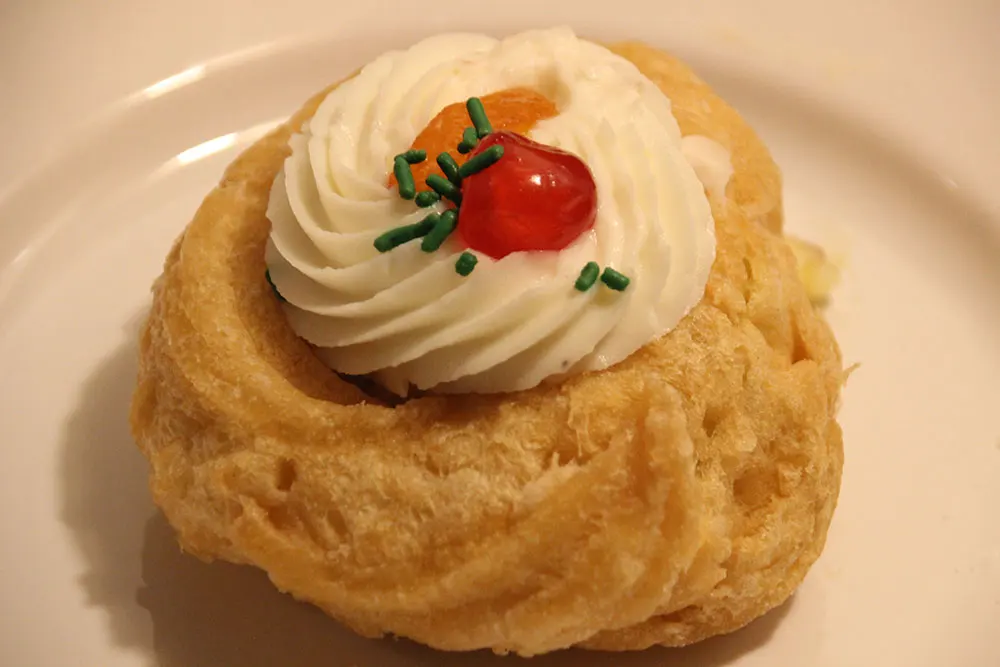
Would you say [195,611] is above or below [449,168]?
below

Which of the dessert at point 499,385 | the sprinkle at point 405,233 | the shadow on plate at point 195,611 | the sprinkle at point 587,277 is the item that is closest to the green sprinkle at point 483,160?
the dessert at point 499,385

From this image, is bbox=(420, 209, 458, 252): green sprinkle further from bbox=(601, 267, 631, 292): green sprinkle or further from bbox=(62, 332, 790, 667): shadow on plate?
bbox=(62, 332, 790, 667): shadow on plate

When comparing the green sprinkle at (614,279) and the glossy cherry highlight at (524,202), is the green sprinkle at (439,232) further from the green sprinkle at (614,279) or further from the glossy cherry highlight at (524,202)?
the green sprinkle at (614,279)

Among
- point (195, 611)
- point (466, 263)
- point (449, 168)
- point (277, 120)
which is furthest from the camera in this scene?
point (277, 120)

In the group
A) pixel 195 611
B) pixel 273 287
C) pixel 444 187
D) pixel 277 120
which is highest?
pixel 444 187

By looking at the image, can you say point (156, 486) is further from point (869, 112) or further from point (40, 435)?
point (869, 112)

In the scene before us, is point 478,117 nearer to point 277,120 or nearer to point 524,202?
point 524,202

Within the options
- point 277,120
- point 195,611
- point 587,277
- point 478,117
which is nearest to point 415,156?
point 478,117
